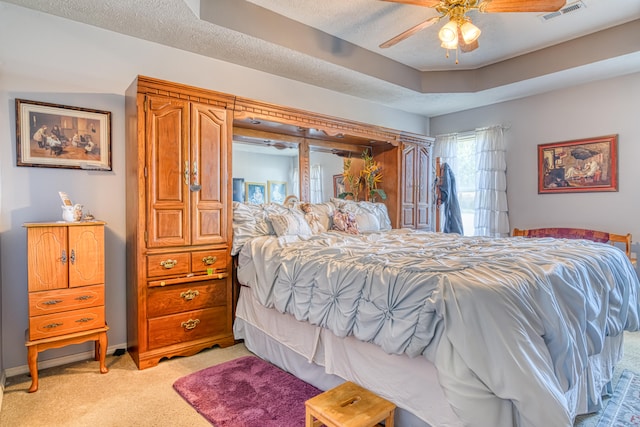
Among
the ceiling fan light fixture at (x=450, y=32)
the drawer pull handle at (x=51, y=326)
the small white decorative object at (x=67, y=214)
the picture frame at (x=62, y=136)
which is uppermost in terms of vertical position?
the ceiling fan light fixture at (x=450, y=32)

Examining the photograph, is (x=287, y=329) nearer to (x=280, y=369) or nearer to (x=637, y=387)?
(x=280, y=369)

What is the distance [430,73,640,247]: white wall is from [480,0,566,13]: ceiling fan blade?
7.78 feet

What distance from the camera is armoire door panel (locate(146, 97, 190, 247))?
2656 mm

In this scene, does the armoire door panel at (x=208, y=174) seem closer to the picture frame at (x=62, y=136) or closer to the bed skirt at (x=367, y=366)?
the bed skirt at (x=367, y=366)

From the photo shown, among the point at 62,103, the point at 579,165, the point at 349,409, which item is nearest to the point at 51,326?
the point at 62,103

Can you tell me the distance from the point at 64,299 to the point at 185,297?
2.64 feet

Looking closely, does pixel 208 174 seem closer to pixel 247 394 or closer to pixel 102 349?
pixel 102 349

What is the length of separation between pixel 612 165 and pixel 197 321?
190 inches

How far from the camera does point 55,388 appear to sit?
7.57 feet

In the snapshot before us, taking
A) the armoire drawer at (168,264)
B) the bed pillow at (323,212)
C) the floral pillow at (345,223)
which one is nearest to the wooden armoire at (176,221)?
the armoire drawer at (168,264)

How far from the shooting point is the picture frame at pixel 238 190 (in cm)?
340

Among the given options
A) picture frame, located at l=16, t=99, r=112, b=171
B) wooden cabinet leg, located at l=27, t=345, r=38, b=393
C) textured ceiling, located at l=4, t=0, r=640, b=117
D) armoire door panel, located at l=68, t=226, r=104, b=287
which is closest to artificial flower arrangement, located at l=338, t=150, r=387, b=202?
textured ceiling, located at l=4, t=0, r=640, b=117

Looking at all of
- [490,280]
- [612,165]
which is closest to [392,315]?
[490,280]

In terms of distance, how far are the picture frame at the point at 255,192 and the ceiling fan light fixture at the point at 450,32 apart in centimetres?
218
